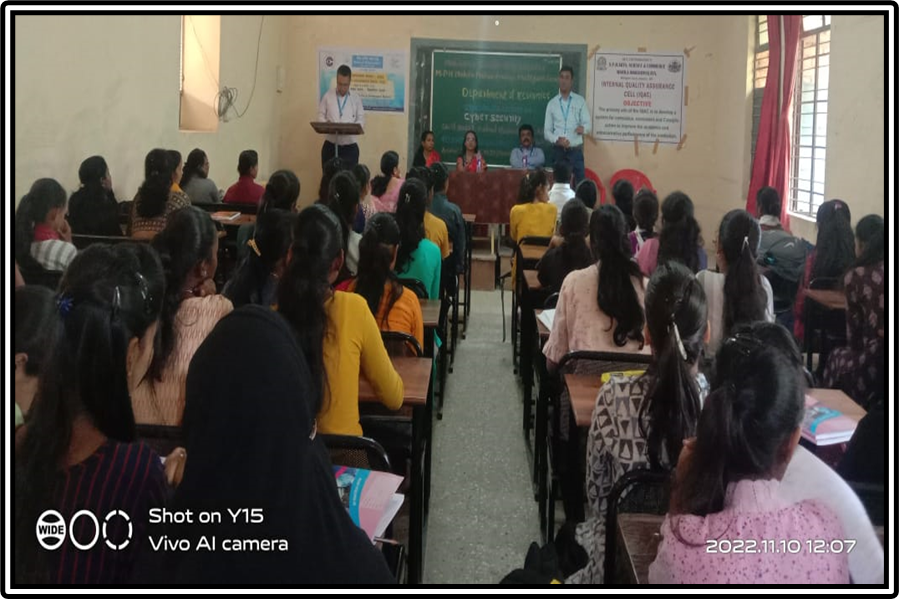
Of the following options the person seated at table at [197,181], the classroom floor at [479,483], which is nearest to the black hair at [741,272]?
the classroom floor at [479,483]

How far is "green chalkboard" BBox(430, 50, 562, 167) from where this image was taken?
28.3 ft

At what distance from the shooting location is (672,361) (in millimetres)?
1714

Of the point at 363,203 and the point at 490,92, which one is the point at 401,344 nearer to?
the point at 363,203

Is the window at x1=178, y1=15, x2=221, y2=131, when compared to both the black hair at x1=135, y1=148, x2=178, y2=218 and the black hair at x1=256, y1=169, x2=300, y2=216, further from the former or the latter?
the black hair at x1=256, y1=169, x2=300, y2=216

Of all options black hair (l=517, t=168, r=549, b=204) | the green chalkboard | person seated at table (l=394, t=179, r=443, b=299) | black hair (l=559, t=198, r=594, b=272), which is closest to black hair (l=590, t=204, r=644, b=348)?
black hair (l=559, t=198, r=594, b=272)

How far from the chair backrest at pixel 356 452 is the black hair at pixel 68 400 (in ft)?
1.91

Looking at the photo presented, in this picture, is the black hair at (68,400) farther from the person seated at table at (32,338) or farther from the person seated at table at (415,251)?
the person seated at table at (415,251)

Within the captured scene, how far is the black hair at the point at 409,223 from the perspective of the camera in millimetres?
3621

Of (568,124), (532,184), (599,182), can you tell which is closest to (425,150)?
(568,124)

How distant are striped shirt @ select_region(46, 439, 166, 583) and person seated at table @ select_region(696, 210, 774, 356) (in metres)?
2.00

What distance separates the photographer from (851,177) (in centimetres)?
503

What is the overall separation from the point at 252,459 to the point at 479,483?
6.91 feet

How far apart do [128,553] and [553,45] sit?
8188mm

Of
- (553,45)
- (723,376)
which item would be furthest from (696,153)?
(723,376)
